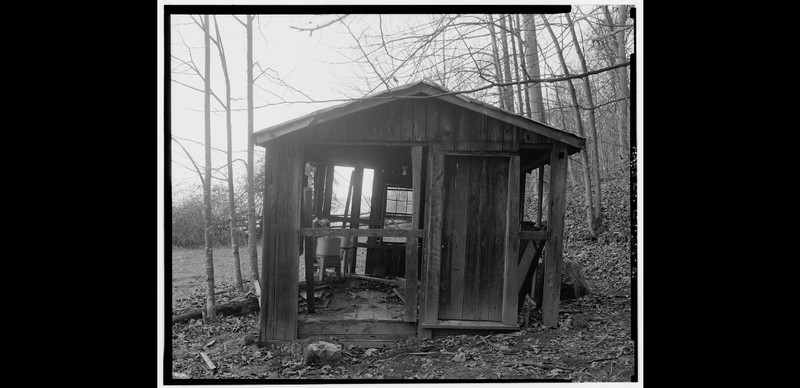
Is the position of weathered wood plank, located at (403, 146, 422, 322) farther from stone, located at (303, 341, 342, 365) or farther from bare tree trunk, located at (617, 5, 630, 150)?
bare tree trunk, located at (617, 5, 630, 150)

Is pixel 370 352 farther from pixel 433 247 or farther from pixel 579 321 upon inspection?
pixel 579 321

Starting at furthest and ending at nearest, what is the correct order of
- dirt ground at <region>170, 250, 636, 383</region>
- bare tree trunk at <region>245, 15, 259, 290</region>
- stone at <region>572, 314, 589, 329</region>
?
bare tree trunk at <region>245, 15, 259, 290</region> → stone at <region>572, 314, 589, 329</region> → dirt ground at <region>170, 250, 636, 383</region>

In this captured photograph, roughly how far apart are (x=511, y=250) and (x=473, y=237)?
21.8 inches

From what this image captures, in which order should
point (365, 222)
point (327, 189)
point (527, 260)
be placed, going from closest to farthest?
1. point (527, 260)
2. point (365, 222)
3. point (327, 189)

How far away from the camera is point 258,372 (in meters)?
5.71

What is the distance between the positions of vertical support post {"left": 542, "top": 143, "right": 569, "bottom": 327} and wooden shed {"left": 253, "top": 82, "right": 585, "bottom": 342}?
0.01m

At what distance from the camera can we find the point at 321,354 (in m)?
5.80

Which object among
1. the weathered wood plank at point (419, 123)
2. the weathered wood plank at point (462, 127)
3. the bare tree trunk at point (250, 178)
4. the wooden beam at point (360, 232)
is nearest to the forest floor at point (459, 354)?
the wooden beam at point (360, 232)

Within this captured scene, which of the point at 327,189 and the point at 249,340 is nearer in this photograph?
the point at 249,340

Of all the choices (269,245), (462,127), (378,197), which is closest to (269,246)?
(269,245)

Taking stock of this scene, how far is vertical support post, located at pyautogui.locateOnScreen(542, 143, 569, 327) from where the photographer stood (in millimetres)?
6605

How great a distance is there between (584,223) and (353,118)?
8645 mm

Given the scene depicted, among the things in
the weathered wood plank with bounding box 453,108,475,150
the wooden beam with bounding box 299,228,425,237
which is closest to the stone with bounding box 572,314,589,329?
the wooden beam with bounding box 299,228,425,237
